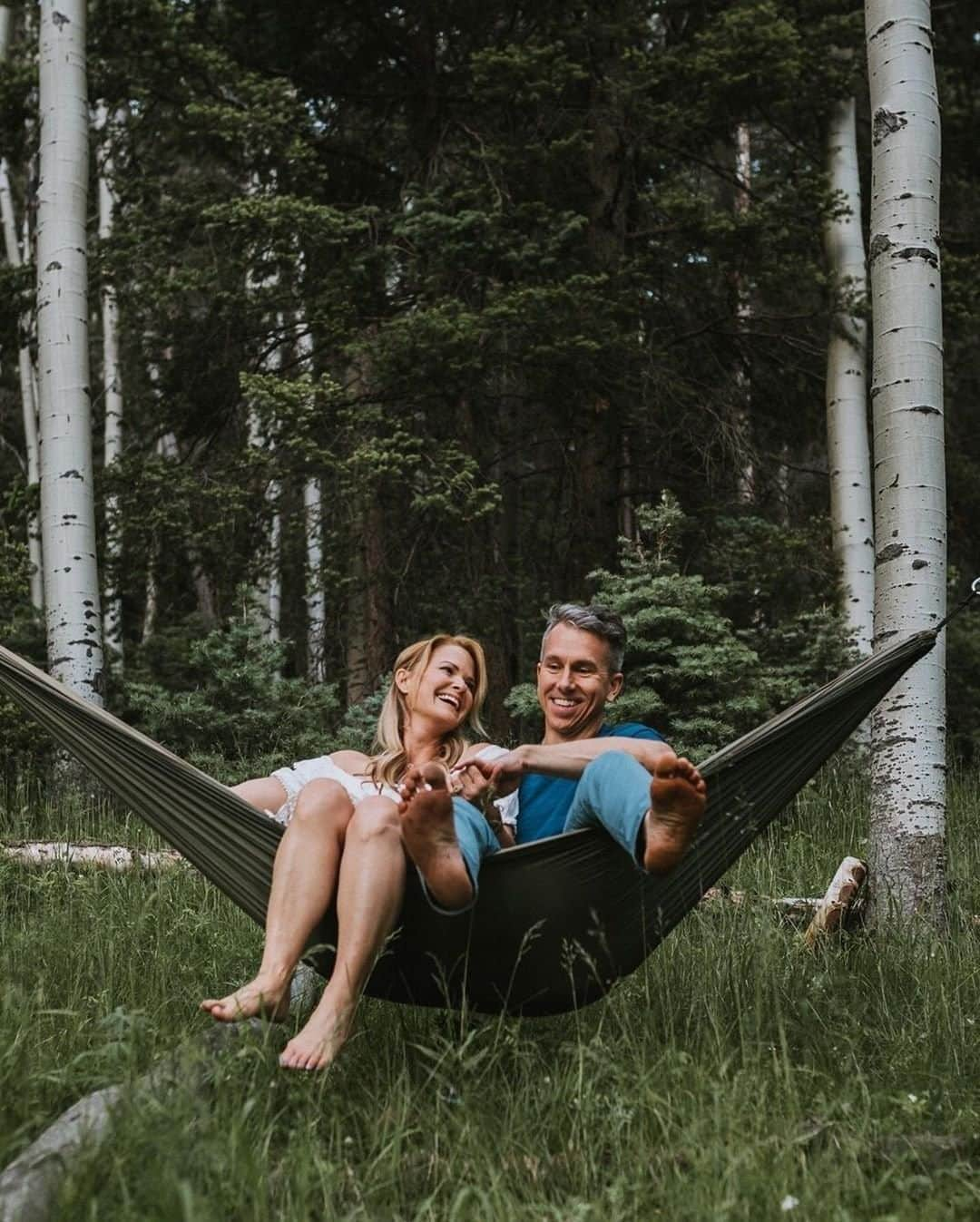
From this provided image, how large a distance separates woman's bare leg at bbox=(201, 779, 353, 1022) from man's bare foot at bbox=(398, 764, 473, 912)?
0.65 feet

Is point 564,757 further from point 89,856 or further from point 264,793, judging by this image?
point 89,856

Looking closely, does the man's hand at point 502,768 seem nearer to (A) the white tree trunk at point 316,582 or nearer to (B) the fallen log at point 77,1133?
(B) the fallen log at point 77,1133

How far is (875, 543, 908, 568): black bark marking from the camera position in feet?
12.8

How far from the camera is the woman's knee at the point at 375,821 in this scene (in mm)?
2559

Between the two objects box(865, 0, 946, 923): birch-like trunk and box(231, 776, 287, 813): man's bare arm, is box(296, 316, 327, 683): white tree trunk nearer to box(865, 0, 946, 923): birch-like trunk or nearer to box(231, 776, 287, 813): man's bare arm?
box(865, 0, 946, 923): birch-like trunk

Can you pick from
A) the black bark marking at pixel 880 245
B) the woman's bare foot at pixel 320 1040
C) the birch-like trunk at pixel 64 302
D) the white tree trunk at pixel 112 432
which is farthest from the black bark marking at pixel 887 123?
the white tree trunk at pixel 112 432

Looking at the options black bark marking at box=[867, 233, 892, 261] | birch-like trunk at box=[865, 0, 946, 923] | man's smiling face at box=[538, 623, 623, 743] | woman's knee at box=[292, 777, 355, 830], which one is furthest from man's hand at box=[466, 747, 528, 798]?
black bark marking at box=[867, 233, 892, 261]

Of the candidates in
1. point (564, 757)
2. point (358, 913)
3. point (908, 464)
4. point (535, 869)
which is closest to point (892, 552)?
point (908, 464)

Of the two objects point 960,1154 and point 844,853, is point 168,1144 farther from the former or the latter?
point 844,853

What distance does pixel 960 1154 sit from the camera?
2.32 metres

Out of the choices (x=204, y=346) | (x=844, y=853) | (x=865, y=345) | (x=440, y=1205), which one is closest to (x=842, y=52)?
(x=865, y=345)

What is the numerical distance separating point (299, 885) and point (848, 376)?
6.61 meters

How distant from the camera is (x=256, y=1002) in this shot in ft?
8.04

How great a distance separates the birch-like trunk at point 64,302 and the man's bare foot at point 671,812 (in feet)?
14.7
